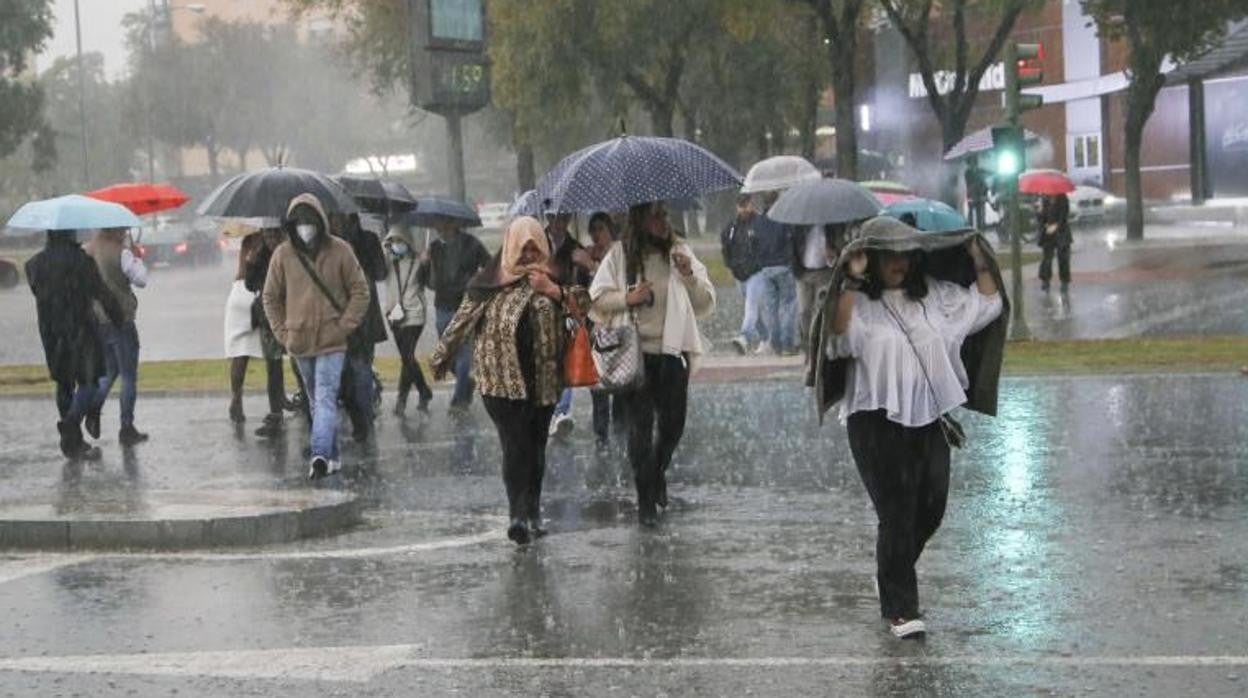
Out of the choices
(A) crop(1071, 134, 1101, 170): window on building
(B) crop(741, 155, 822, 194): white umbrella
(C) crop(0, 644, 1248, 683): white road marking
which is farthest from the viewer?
(A) crop(1071, 134, 1101, 170): window on building

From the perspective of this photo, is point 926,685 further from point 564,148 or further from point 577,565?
point 564,148

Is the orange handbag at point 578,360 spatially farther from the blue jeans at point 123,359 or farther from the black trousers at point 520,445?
the blue jeans at point 123,359

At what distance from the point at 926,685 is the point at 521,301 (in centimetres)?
394

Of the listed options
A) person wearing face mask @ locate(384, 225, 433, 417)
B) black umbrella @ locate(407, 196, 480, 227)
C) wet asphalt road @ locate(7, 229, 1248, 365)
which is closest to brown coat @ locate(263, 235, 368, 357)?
black umbrella @ locate(407, 196, 480, 227)

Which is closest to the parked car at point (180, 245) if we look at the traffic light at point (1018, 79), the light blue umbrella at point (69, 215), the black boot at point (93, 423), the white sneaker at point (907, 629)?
the traffic light at point (1018, 79)

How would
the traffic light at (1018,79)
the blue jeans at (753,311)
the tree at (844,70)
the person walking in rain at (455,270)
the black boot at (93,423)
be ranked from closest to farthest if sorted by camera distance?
1. the black boot at (93,423)
2. the person walking in rain at (455,270)
3. the traffic light at (1018,79)
4. the blue jeans at (753,311)
5. the tree at (844,70)

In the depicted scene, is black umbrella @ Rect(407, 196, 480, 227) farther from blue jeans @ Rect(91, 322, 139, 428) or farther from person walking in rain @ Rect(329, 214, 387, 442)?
blue jeans @ Rect(91, 322, 139, 428)

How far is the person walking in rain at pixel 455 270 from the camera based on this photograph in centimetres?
1825

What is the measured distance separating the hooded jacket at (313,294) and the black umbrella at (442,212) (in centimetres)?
355

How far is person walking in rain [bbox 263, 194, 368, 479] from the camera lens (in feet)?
47.1

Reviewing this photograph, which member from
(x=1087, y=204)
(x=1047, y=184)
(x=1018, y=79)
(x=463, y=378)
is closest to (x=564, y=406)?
(x=463, y=378)

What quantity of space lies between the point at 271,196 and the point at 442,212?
234 cm

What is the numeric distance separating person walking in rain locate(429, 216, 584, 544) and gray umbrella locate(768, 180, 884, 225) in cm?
698

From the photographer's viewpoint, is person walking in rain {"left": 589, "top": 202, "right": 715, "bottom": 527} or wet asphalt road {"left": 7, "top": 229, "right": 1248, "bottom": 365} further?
wet asphalt road {"left": 7, "top": 229, "right": 1248, "bottom": 365}
